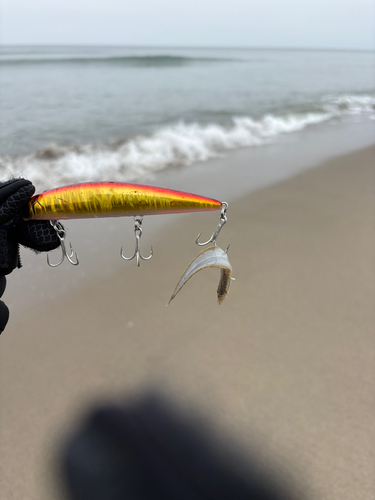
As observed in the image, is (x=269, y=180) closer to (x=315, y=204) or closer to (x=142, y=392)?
(x=315, y=204)

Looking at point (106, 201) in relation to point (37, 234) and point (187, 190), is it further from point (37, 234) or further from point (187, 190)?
point (187, 190)

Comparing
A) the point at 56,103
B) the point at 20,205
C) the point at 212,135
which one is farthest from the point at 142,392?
the point at 56,103

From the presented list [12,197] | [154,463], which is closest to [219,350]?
[154,463]

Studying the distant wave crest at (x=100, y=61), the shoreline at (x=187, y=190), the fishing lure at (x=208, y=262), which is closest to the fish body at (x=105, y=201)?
the fishing lure at (x=208, y=262)

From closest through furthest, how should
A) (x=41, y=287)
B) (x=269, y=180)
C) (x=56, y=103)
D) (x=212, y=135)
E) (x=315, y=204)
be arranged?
1. (x=41, y=287)
2. (x=315, y=204)
3. (x=269, y=180)
4. (x=212, y=135)
5. (x=56, y=103)

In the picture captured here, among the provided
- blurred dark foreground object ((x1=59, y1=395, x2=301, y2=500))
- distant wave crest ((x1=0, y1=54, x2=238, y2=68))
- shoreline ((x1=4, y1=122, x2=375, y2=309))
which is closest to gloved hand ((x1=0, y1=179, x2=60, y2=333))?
blurred dark foreground object ((x1=59, y1=395, x2=301, y2=500))

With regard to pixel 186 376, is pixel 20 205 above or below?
above
